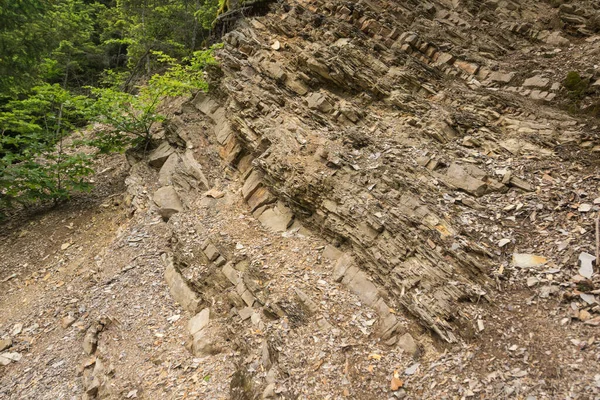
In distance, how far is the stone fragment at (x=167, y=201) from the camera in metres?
9.48

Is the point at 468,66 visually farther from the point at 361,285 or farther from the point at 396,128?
the point at 361,285

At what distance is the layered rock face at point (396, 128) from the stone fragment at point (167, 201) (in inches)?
73.9

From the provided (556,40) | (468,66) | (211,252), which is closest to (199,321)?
(211,252)

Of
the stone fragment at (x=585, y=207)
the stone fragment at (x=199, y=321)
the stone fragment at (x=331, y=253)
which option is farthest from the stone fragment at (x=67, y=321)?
the stone fragment at (x=585, y=207)

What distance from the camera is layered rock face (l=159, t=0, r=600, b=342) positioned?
591cm

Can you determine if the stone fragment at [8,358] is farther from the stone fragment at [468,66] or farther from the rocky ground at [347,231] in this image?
the stone fragment at [468,66]

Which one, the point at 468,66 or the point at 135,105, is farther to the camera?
the point at 135,105

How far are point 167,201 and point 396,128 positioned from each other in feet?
22.1

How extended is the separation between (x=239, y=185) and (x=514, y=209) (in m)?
6.59

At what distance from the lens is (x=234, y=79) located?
33.7ft

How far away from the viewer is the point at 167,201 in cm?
966

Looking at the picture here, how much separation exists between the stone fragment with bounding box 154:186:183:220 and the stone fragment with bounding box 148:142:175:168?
1.50m

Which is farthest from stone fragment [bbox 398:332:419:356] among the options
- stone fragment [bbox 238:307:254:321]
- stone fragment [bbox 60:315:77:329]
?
stone fragment [bbox 60:315:77:329]

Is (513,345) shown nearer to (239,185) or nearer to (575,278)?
(575,278)
